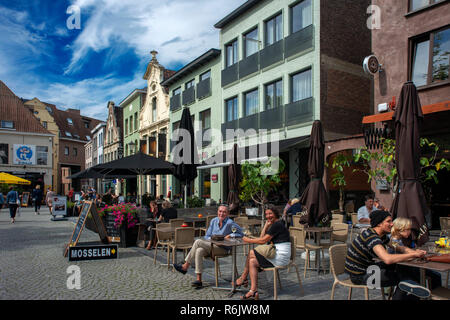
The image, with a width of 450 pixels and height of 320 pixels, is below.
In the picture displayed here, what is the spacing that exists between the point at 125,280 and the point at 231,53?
704 inches

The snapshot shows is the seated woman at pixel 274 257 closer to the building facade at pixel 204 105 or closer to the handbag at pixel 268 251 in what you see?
the handbag at pixel 268 251

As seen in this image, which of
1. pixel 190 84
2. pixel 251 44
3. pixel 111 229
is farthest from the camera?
pixel 190 84

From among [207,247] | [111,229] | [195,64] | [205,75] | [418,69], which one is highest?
[195,64]

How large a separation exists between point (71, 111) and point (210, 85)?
168ft

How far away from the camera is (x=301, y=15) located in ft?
54.8

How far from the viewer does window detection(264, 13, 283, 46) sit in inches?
704

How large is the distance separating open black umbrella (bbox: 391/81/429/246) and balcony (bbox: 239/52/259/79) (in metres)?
13.4

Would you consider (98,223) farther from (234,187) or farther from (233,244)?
(234,187)

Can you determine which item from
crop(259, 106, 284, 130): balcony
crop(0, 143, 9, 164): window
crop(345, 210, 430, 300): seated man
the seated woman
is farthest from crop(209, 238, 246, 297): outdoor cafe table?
crop(0, 143, 9, 164): window

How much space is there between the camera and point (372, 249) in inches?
171

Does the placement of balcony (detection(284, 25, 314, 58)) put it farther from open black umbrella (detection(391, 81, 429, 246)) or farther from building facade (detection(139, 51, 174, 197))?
building facade (detection(139, 51, 174, 197))

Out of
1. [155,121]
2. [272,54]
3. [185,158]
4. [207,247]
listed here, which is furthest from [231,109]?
[207,247]

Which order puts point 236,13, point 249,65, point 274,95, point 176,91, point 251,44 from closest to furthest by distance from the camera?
point 274,95
point 249,65
point 251,44
point 236,13
point 176,91
